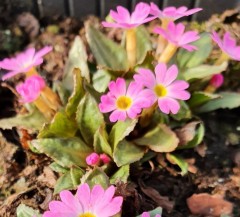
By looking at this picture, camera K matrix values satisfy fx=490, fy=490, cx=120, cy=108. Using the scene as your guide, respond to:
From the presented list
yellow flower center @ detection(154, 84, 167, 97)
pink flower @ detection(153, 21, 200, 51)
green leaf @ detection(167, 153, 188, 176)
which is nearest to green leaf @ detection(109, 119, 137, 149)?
yellow flower center @ detection(154, 84, 167, 97)

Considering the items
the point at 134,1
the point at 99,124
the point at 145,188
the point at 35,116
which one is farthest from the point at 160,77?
the point at 134,1

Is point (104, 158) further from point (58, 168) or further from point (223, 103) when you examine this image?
point (223, 103)

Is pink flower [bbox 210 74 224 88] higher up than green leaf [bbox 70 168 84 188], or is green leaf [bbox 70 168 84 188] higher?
pink flower [bbox 210 74 224 88]

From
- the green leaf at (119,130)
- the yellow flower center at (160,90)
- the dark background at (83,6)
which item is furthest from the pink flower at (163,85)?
the dark background at (83,6)

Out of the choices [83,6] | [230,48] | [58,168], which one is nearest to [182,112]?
[230,48]

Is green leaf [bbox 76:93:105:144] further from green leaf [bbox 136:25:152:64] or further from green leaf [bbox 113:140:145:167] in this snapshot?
green leaf [bbox 136:25:152:64]

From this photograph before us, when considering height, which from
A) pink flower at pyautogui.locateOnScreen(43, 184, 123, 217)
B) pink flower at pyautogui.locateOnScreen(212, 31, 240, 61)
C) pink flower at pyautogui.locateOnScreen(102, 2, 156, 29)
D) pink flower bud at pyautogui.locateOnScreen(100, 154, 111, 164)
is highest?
pink flower at pyautogui.locateOnScreen(102, 2, 156, 29)
